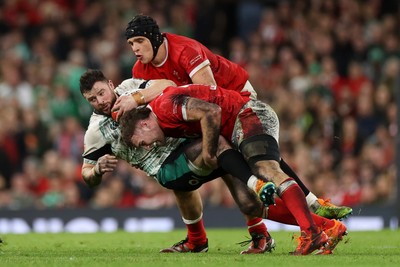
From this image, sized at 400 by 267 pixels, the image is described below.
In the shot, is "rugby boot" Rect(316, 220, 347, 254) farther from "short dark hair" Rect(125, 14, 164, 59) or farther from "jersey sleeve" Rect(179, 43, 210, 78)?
"short dark hair" Rect(125, 14, 164, 59)

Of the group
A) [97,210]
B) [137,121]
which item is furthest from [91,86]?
[97,210]

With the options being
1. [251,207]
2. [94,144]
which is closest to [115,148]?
[94,144]

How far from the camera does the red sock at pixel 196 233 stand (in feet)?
35.1

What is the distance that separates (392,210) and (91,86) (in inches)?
260

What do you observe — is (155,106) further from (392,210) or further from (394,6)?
(394,6)

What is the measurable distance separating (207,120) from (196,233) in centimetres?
163

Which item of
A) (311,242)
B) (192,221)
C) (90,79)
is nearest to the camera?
(311,242)

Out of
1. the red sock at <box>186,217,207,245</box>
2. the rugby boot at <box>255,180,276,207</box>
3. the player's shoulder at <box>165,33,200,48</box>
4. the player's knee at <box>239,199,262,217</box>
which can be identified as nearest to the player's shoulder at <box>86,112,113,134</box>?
the player's shoulder at <box>165,33,200,48</box>

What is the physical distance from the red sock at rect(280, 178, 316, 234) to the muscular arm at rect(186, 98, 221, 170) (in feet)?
2.36

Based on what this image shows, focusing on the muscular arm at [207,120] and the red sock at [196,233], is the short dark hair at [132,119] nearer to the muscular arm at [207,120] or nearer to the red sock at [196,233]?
the muscular arm at [207,120]

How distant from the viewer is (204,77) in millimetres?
10375

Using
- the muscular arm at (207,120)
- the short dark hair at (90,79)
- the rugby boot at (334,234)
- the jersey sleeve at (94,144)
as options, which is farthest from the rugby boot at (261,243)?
the short dark hair at (90,79)

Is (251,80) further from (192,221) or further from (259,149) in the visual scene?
(259,149)

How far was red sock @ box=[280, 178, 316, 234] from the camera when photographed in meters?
9.23
